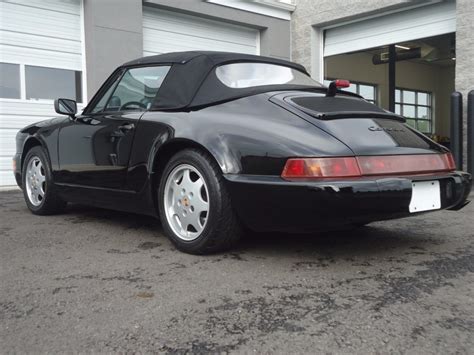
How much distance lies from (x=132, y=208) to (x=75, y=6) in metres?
6.27

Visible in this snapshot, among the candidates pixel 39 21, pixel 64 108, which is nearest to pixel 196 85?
pixel 64 108

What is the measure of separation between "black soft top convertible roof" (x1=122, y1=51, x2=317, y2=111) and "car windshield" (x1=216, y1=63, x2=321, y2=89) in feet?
0.16

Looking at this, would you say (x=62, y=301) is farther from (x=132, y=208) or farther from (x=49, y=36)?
(x=49, y=36)

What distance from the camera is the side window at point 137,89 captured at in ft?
11.9

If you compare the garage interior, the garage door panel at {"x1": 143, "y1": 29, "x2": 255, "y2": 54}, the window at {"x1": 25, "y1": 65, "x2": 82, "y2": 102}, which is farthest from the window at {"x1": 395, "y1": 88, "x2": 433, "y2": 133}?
the window at {"x1": 25, "y1": 65, "x2": 82, "y2": 102}

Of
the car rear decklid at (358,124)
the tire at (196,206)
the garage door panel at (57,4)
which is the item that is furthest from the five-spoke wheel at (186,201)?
the garage door panel at (57,4)

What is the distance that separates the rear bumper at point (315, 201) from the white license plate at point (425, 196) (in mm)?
40

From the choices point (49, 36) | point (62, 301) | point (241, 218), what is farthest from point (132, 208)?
point (49, 36)

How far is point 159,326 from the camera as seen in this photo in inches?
78.3

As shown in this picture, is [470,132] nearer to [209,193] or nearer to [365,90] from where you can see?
[209,193]

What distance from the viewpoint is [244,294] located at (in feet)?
7.72

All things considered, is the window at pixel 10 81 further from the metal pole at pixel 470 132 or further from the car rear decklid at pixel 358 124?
the metal pole at pixel 470 132

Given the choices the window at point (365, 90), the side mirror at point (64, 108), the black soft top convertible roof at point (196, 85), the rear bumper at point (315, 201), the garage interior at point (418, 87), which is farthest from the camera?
the window at point (365, 90)

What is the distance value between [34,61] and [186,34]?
3221 mm
